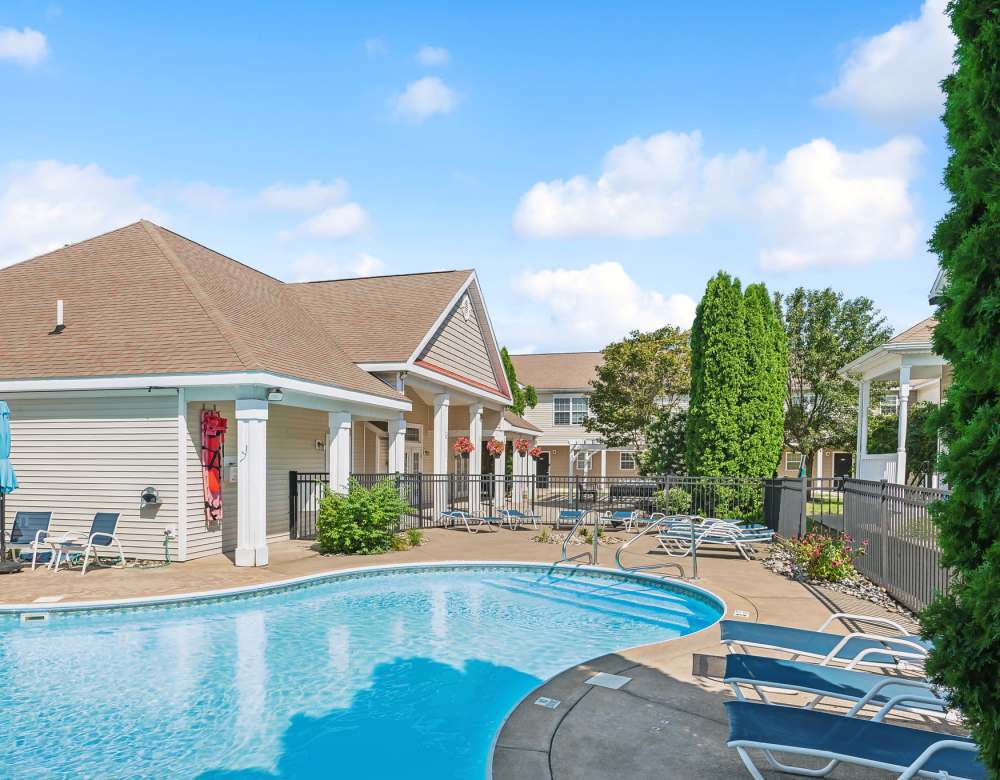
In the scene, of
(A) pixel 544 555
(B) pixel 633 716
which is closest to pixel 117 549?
(A) pixel 544 555

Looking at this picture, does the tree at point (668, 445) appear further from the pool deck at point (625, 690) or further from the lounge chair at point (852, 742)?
the lounge chair at point (852, 742)

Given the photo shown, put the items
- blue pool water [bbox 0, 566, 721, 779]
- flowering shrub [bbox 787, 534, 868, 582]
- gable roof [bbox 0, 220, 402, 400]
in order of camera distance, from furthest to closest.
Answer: gable roof [bbox 0, 220, 402, 400] < flowering shrub [bbox 787, 534, 868, 582] < blue pool water [bbox 0, 566, 721, 779]

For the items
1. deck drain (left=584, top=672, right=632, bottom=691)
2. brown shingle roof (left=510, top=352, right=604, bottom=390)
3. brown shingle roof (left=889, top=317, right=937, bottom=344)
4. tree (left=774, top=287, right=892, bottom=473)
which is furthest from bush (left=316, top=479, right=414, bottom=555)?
brown shingle roof (left=510, top=352, right=604, bottom=390)

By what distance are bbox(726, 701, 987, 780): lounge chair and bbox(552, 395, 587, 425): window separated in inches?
1521

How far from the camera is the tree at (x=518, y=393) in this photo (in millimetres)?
36750

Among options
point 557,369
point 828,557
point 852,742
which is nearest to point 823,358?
Result: point 557,369

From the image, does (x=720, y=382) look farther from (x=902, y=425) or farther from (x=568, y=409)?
(x=568, y=409)

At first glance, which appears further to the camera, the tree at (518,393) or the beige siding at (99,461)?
the tree at (518,393)

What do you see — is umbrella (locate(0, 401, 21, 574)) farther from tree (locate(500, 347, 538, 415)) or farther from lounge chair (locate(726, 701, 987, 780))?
tree (locate(500, 347, 538, 415))

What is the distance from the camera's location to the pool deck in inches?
174

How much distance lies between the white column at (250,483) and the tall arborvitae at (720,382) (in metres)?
12.7

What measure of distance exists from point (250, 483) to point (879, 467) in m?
15.3

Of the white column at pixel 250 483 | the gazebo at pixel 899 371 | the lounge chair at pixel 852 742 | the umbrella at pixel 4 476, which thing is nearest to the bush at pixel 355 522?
the white column at pixel 250 483

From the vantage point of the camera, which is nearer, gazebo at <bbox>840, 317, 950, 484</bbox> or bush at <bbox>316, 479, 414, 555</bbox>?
bush at <bbox>316, 479, 414, 555</bbox>
